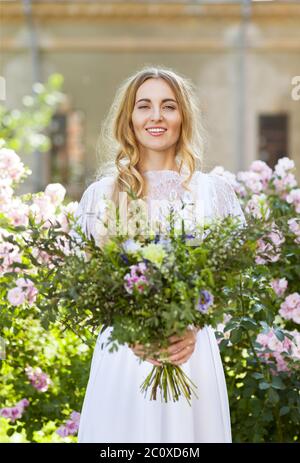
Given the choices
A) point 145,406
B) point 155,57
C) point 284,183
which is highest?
point 155,57

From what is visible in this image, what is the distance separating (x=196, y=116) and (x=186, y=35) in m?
13.5

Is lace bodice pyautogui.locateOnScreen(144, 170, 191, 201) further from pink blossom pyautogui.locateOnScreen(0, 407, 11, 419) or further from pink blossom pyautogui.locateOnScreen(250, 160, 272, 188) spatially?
pink blossom pyautogui.locateOnScreen(0, 407, 11, 419)

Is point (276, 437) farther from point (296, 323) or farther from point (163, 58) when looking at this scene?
point (163, 58)

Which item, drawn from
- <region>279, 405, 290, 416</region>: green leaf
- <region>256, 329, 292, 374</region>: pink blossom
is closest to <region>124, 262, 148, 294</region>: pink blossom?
<region>256, 329, 292, 374</region>: pink blossom

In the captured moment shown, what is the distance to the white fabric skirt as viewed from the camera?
9.05 ft

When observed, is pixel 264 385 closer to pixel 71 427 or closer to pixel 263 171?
pixel 71 427

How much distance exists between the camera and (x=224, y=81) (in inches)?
646

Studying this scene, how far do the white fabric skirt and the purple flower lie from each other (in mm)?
489

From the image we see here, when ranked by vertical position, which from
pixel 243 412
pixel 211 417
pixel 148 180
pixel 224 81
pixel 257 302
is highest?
pixel 224 81

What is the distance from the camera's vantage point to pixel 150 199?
3.03m

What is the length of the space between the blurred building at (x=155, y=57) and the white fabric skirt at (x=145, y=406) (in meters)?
13.2

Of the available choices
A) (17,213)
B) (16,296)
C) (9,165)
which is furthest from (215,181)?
(9,165)

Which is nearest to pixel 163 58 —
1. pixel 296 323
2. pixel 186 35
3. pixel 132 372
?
pixel 186 35

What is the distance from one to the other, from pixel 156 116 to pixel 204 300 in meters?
0.88
